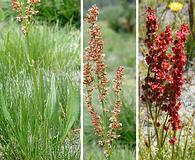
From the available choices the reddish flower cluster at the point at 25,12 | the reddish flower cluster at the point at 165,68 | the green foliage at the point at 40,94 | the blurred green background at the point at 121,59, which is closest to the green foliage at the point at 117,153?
the blurred green background at the point at 121,59

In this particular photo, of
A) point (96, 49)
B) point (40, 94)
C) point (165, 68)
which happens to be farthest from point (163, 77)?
point (40, 94)

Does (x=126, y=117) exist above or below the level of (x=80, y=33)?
below

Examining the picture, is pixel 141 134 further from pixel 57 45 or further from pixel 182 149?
pixel 57 45

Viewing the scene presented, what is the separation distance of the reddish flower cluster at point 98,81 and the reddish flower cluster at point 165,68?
145 millimetres

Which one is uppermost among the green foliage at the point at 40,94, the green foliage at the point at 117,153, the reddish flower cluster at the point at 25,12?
the reddish flower cluster at the point at 25,12

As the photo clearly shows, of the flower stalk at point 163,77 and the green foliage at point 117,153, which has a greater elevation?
the flower stalk at point 163,77

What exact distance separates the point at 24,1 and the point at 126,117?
0.70 metres

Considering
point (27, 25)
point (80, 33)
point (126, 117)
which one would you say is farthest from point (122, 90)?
point (27, 25)

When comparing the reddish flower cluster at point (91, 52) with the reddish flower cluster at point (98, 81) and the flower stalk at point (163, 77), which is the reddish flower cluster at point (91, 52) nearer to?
the reddish flower cluster at point (98, 81)

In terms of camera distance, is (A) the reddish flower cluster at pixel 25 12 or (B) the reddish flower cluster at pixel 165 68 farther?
(B) the reddish flower cluster at pixel 165 68

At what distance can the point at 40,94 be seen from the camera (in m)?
2.86

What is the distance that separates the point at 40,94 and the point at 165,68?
0.57 meters

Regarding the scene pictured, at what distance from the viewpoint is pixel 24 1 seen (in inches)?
114

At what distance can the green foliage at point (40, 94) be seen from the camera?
2.84 metres
